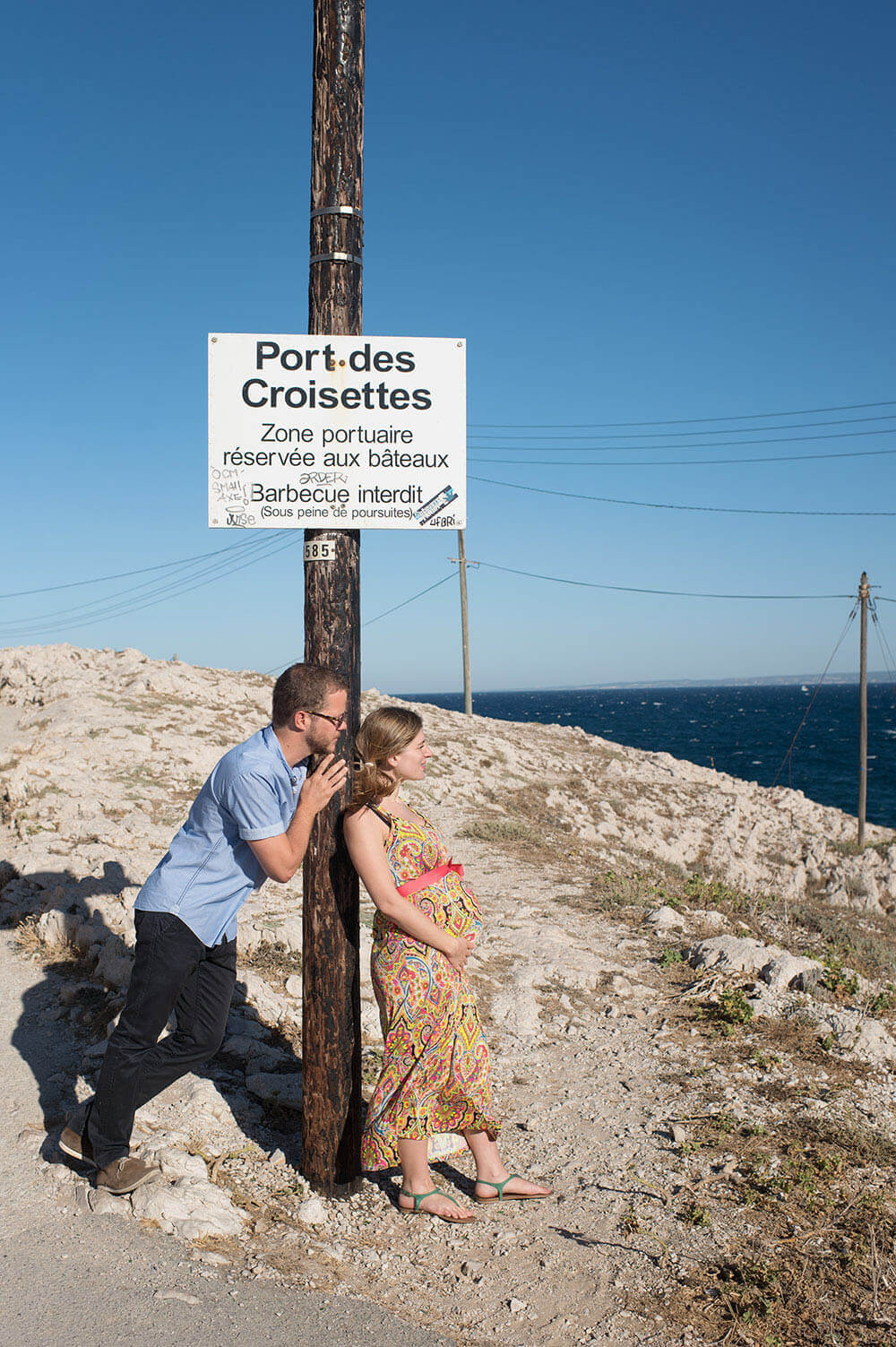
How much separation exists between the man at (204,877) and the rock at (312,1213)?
24.2 inches

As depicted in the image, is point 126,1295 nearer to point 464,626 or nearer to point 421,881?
point 421,881

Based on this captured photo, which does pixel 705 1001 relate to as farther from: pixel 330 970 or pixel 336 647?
pixel 336 647

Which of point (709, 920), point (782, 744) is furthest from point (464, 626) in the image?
point (782, 744)

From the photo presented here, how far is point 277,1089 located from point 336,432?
3.18 metres

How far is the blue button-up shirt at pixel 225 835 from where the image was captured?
11.1ft

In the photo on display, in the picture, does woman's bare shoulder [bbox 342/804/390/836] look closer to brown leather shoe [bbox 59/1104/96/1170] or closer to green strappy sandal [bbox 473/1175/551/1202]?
brown leather shoe [bbox 59/1104/96/1170]

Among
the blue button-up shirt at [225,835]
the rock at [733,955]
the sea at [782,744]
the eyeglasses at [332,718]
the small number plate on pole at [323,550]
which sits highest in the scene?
the small number plate on pole at [323,550]

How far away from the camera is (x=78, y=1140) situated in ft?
12.0

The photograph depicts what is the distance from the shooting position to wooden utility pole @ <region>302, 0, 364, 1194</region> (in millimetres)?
3908

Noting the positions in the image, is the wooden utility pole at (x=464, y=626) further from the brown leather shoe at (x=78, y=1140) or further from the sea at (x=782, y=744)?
the brown leather shoe at (x=78, y=1140)

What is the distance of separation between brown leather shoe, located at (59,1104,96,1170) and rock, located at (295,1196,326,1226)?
32.4 inches

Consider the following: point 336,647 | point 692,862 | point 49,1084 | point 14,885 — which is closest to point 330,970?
point 336,647

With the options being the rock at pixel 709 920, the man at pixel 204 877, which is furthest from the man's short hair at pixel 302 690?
the rock at pixel 709 920

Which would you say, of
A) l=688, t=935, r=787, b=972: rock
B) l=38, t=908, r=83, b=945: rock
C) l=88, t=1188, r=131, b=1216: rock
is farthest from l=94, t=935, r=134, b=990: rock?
l=688, t=935, r=787, b=972: rock
